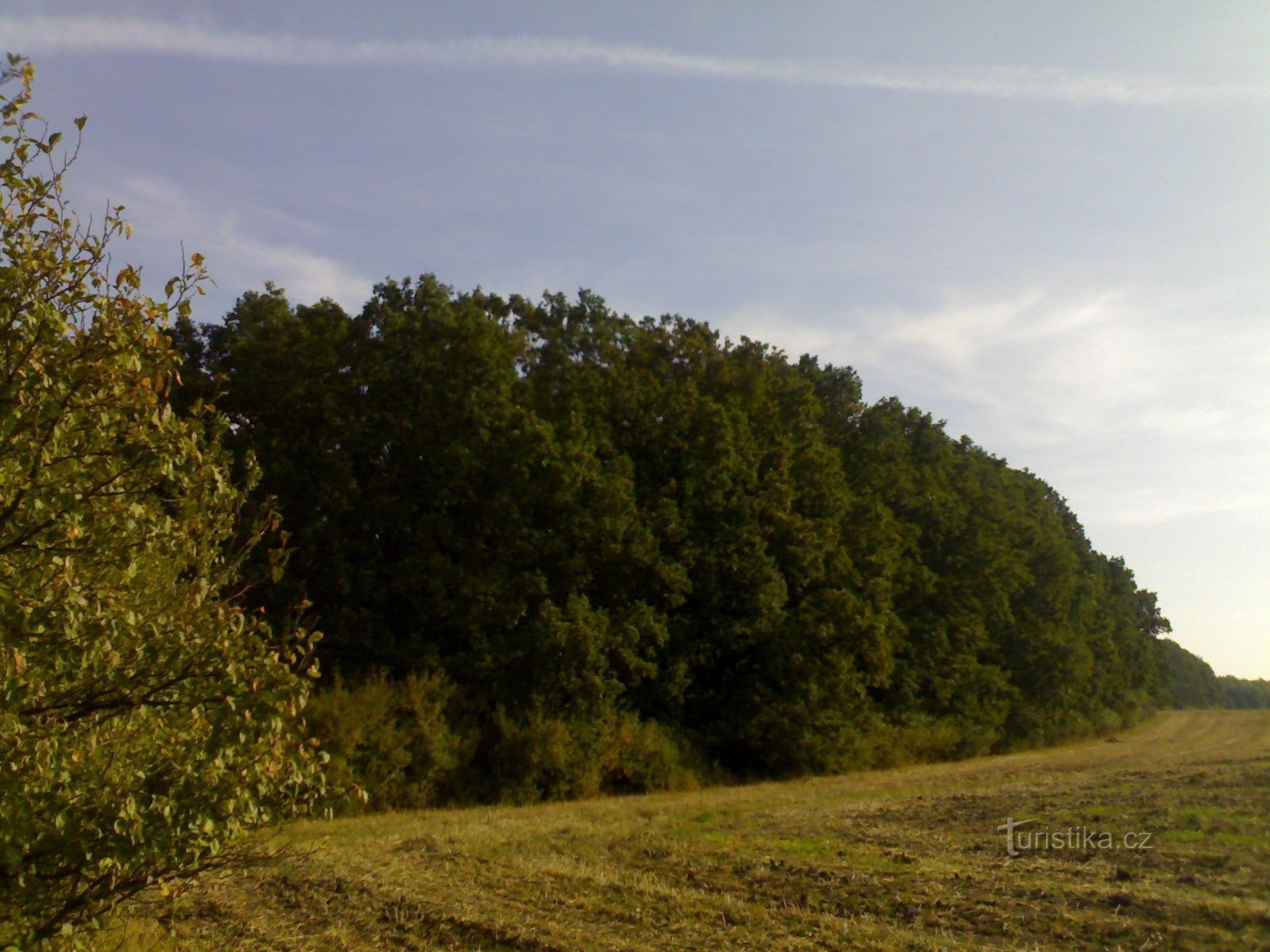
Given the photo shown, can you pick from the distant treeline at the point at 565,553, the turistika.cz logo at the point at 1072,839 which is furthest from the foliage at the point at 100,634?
the distant treeline at the point at 565,553

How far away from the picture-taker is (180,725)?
6602 mm

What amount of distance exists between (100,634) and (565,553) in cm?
2233

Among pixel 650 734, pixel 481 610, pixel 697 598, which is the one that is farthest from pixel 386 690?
pixel 697 598

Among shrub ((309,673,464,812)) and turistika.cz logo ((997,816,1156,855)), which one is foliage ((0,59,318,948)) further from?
shrub ((309,673,464,812))

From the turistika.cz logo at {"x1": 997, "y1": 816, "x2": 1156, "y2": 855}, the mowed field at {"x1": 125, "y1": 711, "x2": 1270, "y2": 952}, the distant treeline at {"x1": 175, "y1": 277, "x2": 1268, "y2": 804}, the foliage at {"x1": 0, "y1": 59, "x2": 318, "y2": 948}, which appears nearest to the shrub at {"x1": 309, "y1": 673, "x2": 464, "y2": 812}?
the distant treeline at {"x1": 175, "y1": 277, "x2": 1268, "y2": 804}

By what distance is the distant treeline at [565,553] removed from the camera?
2611 centimetres

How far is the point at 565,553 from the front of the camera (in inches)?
1100

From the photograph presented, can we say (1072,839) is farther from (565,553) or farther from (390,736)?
(565,553)

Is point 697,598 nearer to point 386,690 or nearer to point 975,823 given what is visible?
point 386,690

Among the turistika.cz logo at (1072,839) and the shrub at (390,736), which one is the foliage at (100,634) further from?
the shrub at (390,736)

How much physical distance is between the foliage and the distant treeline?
15.8 meters

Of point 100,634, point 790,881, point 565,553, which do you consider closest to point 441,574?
point 565,553

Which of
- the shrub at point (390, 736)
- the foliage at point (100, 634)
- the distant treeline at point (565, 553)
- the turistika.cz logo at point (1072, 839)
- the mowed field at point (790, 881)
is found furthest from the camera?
the distant treeline at point (565, 553)

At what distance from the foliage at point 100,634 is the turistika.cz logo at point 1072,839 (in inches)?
401
